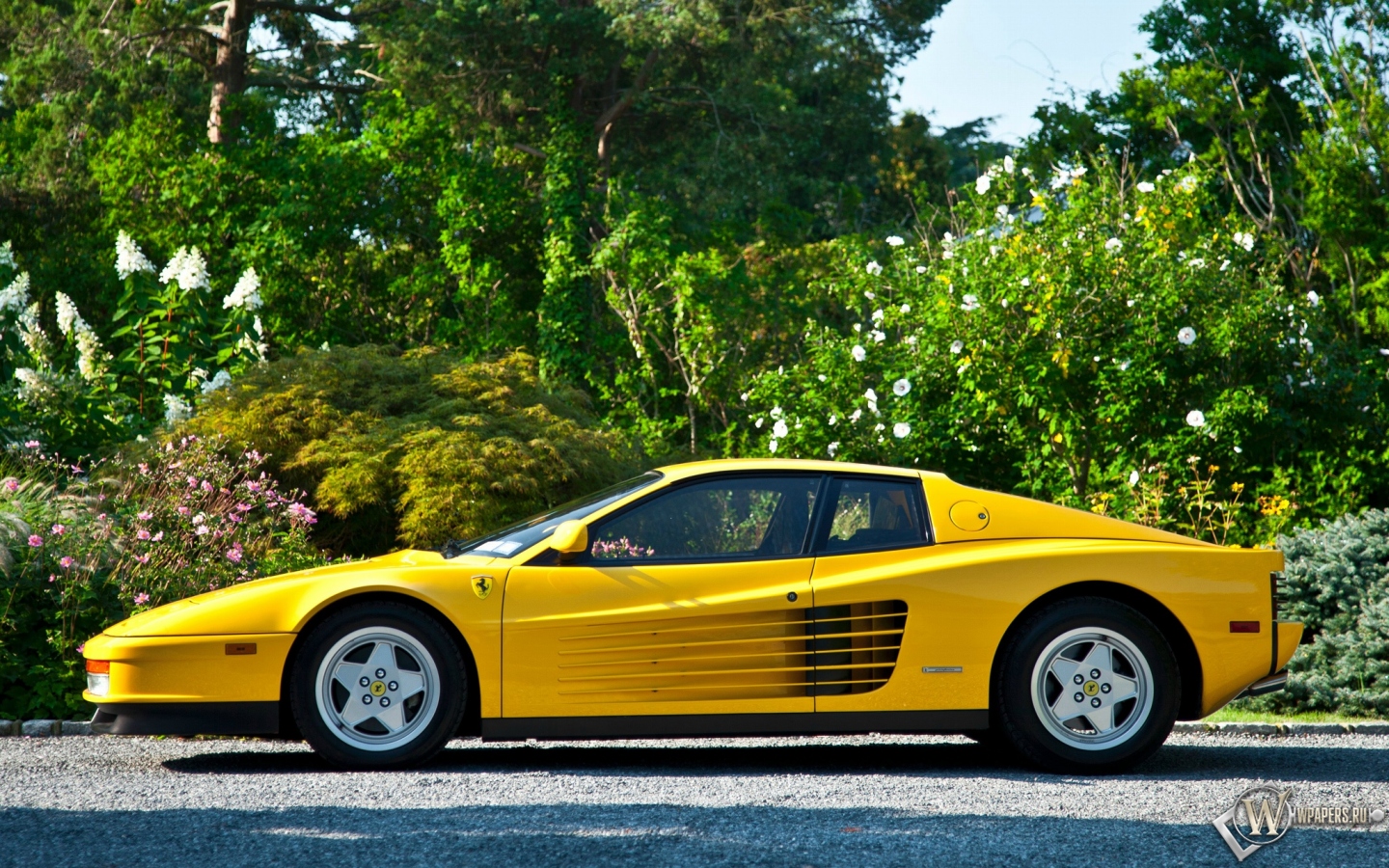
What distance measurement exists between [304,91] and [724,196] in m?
8.27

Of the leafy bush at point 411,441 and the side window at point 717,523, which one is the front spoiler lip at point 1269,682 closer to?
the side window at point 717,523

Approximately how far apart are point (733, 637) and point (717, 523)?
51cm

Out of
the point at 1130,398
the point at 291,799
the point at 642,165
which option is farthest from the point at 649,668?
the point at 642,165

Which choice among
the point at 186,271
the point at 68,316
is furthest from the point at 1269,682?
the point at 68,316

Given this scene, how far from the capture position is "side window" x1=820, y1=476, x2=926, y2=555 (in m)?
5.88

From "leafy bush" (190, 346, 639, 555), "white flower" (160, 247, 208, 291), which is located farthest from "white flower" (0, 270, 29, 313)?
"leafy bush" (190, 346, 639, 555)

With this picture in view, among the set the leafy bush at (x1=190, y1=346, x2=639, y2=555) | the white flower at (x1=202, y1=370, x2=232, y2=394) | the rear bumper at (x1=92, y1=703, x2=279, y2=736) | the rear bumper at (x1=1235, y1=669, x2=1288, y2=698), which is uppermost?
the white flower at (x1=202, y1=370, x2=232, y2=394)

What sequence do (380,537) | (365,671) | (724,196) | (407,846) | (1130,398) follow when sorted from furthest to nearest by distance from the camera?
1. (724,196)
2. (1130,398)
3. (380,537)
4. (365,671)
5. (407,846)

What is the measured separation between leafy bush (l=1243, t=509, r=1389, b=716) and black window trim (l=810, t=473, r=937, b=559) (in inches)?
122

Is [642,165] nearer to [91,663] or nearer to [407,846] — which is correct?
[91,663]

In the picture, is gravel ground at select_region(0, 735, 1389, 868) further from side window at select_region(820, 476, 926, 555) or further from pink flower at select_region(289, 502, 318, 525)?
pink flower at select_region(289, 502, 318, 525)

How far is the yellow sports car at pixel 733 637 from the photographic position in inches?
219

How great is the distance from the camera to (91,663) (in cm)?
→ 567

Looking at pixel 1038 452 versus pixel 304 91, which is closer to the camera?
pixel 1038 452
